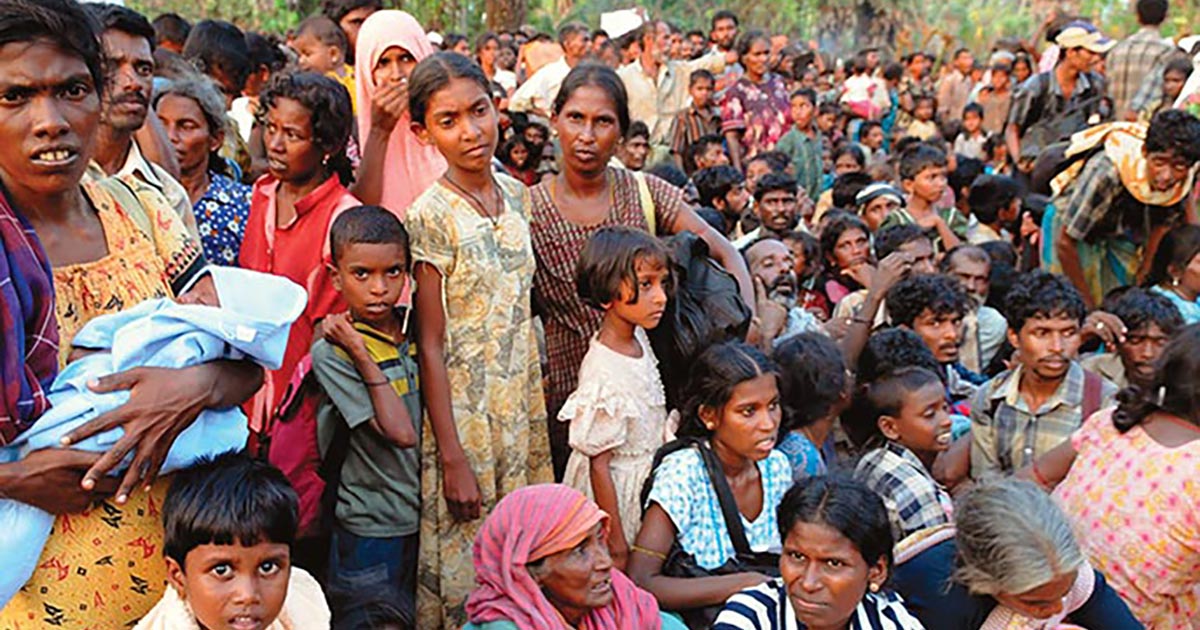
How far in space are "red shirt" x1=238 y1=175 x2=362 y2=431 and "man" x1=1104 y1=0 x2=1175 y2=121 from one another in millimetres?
7049

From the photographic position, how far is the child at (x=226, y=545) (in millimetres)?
1979

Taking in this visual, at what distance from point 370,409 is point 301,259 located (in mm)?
593

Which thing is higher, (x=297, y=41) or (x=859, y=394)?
(x=297, y=41)

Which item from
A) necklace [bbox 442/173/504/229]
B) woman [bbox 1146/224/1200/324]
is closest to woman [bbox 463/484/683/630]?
necklace [bbox 442/173/504/229]

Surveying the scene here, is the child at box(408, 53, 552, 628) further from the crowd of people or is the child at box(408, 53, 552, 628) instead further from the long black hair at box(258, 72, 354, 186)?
the long black hair at box(258, 72, 354, 186)

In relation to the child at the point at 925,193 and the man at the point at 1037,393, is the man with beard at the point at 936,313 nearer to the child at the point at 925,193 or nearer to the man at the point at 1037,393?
the man at the point at 1037,393

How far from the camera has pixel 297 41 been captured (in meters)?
5.34

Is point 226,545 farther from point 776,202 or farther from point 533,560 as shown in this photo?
point 776,202

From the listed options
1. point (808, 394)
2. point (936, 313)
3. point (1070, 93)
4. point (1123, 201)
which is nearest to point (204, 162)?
point (808, 394)

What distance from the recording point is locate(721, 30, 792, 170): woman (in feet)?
30.7

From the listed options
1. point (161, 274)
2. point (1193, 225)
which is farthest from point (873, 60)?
point (161, 274)

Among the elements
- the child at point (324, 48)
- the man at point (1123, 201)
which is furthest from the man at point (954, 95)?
the child at point (324, 48)

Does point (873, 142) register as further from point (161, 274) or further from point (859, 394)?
point (161, 274)

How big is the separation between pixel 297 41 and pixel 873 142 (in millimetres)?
7208
